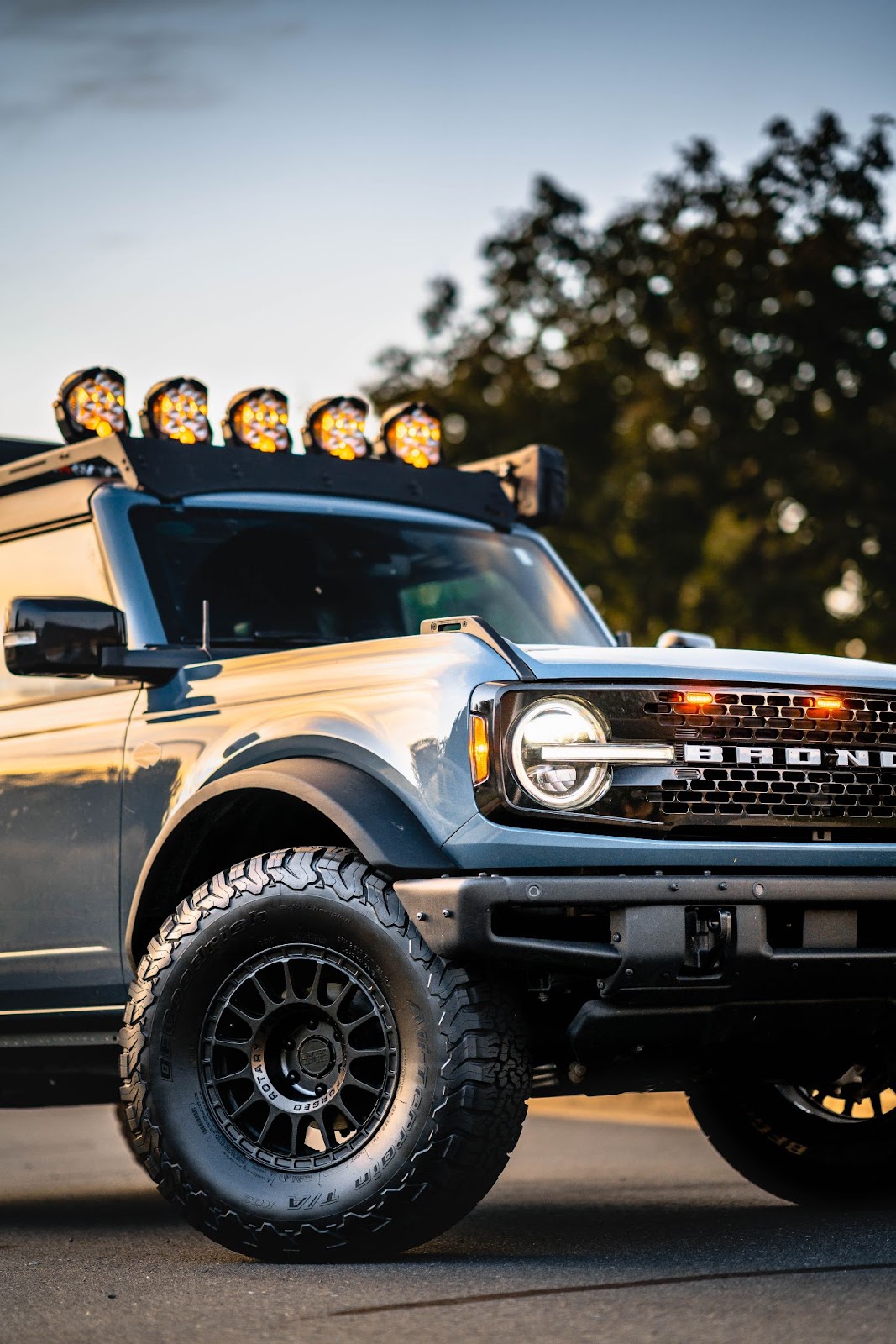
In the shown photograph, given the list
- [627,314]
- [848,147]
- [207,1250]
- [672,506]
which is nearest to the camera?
[207,1250]

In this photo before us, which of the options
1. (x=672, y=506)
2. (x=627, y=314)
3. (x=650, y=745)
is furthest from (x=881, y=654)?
(x=650, y=745)

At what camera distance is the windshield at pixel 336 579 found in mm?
6066

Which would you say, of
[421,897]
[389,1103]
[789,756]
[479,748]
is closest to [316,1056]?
[389,1103]

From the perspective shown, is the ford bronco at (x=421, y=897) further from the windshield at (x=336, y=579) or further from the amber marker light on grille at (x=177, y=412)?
the amber marker light on grille at (x=177, y=412)

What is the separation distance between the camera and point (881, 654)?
802 inches

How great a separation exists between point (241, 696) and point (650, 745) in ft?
3.93

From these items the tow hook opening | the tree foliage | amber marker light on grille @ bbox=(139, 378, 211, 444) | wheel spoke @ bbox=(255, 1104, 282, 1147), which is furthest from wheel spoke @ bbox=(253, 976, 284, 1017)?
the tree foliage

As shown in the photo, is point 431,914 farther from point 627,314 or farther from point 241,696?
point 627,314

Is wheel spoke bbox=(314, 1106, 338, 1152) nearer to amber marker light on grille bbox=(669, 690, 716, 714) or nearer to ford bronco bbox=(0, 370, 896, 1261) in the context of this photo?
ford bronco bbox=(0, 370, 896, 1261)

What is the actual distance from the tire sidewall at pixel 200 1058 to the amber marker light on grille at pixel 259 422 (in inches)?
91.4

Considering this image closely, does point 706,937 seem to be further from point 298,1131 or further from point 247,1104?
point 247,1104

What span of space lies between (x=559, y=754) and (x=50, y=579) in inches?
91.9

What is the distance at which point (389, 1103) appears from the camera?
14.8 feet

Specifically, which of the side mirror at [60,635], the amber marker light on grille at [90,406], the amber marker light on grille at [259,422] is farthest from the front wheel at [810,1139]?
the amber marker light on grille at [90,406]
